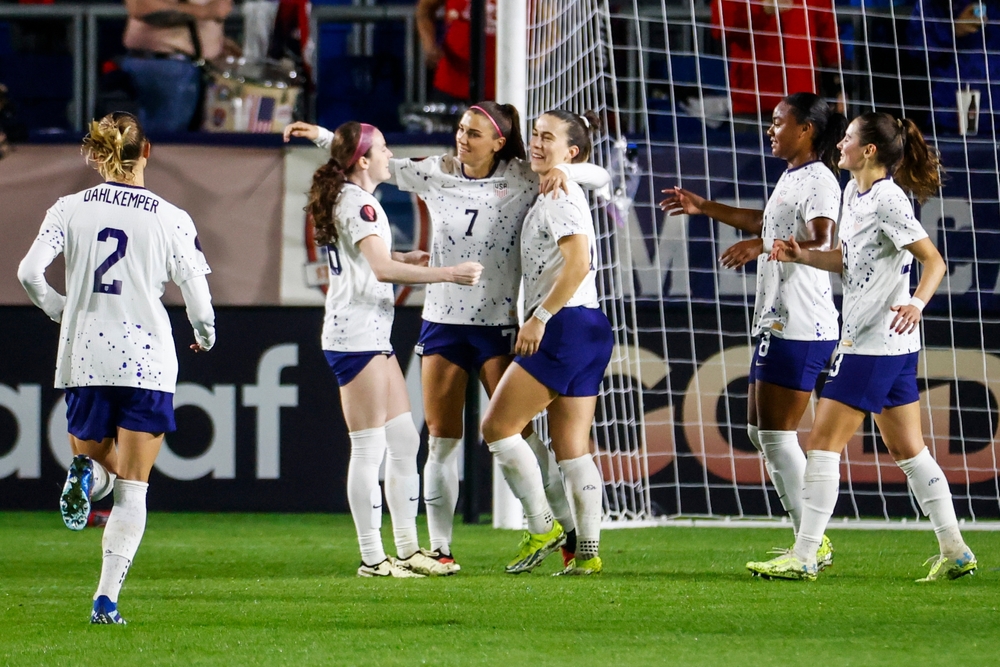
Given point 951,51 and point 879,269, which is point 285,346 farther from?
point 879,269

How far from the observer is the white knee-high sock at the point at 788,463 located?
555 centimetres

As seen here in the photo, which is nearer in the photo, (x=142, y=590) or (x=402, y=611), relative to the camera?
(x=402, y=611)

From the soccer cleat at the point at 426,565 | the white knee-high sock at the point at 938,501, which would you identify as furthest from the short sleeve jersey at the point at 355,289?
the white knee-high sock at the point at 938,501

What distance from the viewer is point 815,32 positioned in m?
8.77

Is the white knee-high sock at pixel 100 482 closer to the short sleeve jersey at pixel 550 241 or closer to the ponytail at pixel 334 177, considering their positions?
the ponytail at pixel 334 177

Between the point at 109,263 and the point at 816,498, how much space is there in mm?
2496

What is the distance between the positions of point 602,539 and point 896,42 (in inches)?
141

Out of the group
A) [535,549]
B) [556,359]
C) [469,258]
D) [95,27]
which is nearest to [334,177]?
[469,258]

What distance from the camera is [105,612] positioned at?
4191mm

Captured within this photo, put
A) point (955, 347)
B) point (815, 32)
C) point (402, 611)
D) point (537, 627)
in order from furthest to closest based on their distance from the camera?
point (815, 32) < point (955, 347) < point (402, 611) < point (537, 627)

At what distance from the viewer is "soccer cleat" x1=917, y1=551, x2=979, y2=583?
204 inches

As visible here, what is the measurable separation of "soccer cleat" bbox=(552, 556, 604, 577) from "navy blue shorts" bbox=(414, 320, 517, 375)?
823 mm

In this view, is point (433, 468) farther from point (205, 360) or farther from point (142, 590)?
point (205, 360)

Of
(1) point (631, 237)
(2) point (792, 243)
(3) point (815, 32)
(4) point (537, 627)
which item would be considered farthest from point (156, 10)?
(4) point (537, 627)
